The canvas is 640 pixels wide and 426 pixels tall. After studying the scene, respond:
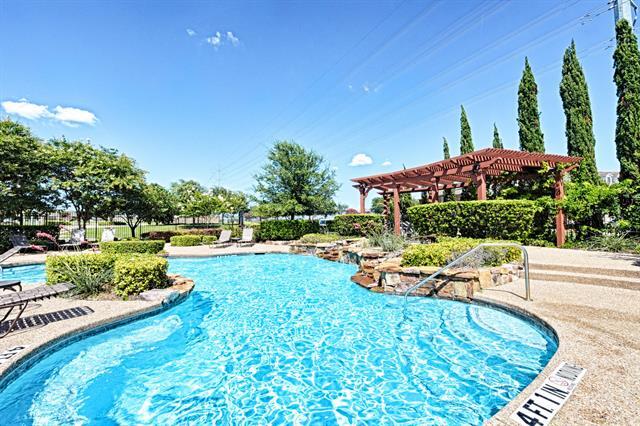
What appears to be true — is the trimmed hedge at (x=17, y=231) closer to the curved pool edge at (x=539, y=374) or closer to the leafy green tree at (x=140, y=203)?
the leafy green tree at (x=140, y=203)

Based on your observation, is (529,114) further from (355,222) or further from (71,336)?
(71,336)

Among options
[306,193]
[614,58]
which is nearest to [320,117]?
[306,193]

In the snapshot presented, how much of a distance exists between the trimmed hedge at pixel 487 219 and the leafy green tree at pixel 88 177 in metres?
15.9

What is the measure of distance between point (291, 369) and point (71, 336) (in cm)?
307

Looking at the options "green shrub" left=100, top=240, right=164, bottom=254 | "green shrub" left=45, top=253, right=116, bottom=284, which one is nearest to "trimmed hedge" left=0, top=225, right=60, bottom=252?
"green shrub" left=100, top=240, right=164, bottom=254

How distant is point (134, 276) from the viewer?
5574mm

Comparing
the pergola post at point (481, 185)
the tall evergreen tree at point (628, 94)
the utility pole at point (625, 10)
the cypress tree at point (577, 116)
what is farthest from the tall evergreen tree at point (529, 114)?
the pergola post at point (481, 185)

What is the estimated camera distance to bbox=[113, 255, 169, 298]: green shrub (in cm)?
553

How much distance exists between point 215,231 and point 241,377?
56.0 ft

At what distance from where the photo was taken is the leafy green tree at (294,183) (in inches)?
688

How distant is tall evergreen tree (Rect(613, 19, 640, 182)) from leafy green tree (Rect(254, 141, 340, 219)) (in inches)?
501

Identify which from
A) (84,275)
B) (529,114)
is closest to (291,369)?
(84,275)

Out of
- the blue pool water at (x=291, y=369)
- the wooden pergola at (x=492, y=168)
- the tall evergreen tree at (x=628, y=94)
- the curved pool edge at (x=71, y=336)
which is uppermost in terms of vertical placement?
the tall evergreen tree at (x=628, y=94)

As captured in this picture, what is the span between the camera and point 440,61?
50.0 feet
